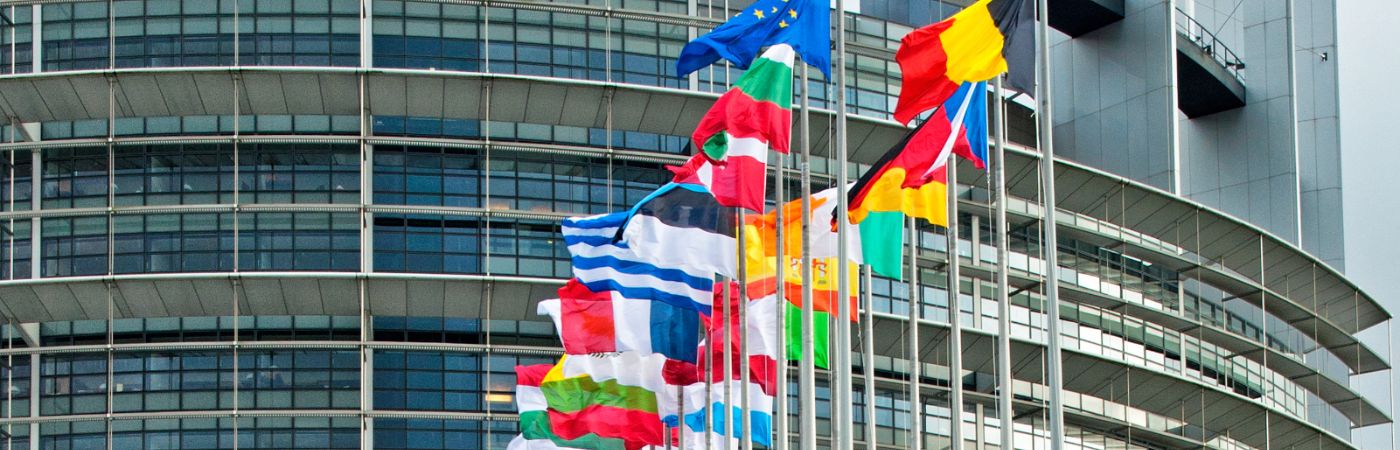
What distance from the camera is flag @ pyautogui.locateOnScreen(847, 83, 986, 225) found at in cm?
3681

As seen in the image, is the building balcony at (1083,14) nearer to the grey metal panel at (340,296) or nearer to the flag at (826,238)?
the grey metal panel at (340,296)

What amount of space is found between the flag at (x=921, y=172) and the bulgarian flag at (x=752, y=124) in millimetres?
1739

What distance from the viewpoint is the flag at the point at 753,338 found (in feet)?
143

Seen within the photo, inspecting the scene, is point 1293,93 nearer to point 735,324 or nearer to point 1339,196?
point 1339,196

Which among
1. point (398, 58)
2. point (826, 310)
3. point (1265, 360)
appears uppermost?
point (398, 58)

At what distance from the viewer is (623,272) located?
42531 millimetres

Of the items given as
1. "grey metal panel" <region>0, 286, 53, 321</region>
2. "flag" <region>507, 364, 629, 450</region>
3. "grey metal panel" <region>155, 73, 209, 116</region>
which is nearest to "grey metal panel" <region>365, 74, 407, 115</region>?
"grey metal panel" <region>155, 73, 209, 116</region>

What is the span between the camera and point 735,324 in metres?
45.5

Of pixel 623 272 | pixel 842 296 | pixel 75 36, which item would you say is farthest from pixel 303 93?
pixel 842 296

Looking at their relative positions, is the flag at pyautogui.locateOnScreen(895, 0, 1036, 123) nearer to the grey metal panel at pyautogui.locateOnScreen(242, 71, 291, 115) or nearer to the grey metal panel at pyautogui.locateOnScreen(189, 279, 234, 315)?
the grey metal panel at pyautogui.locateOnScreen(189, 279, 234, 315)

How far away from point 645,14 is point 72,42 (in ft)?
51.7

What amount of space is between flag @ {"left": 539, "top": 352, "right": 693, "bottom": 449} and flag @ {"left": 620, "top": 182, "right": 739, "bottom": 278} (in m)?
5.91

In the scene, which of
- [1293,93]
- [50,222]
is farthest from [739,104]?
[1293,93]

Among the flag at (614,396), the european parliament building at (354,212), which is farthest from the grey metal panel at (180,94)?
the flag at (614,396)
